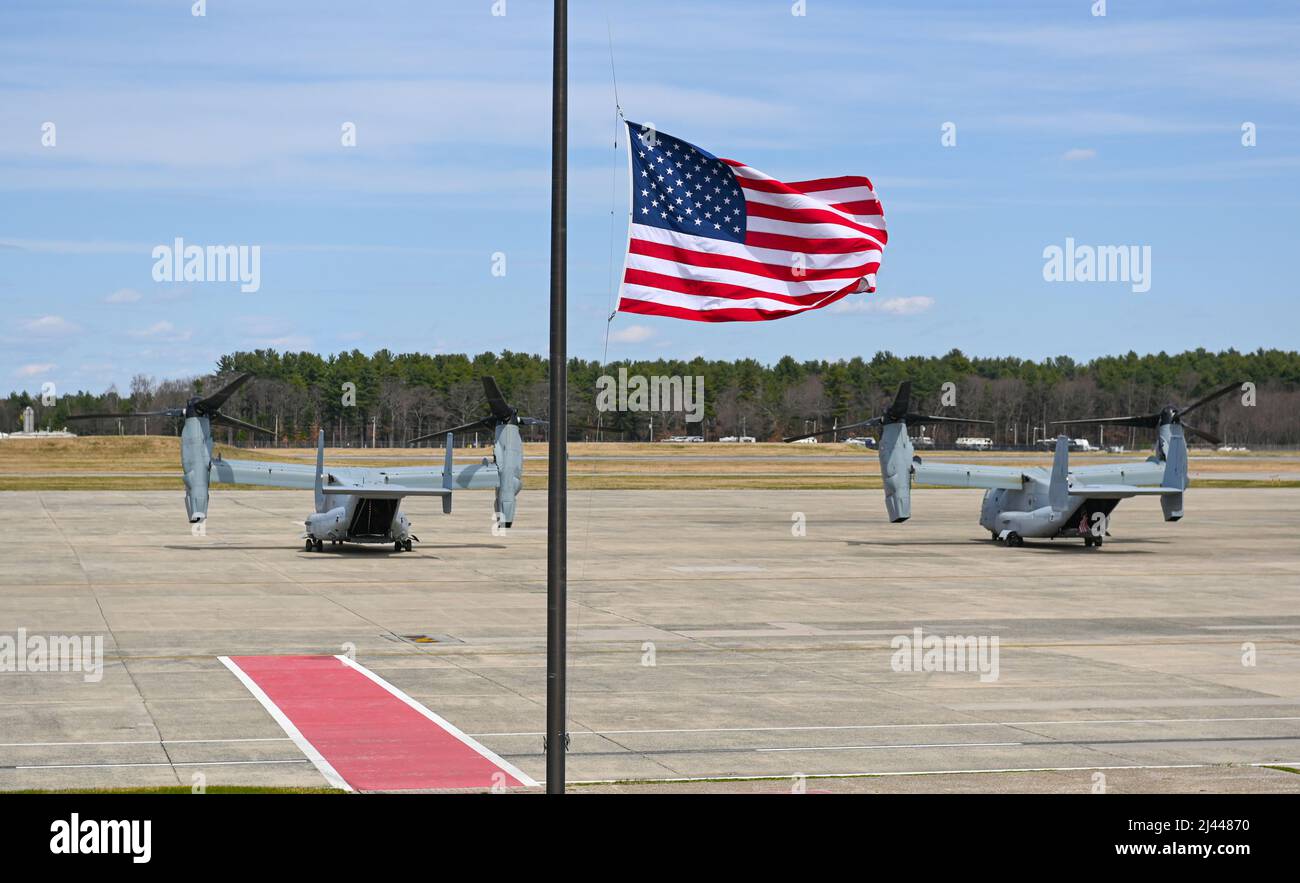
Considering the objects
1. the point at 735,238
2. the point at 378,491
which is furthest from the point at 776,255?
the point at 378,491

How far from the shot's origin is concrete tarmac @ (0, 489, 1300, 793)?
18188 mm

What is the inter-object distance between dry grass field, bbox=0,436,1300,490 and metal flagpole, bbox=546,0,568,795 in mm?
88087

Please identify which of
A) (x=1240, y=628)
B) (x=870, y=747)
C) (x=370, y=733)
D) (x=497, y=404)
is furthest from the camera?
(x=497, y=404)

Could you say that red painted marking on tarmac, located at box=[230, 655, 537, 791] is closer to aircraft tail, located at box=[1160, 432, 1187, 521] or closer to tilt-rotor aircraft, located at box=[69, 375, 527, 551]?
tilt-rotor aircraft, located at box=[69, 375, 527, 551]

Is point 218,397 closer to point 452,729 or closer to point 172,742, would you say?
point 172,742

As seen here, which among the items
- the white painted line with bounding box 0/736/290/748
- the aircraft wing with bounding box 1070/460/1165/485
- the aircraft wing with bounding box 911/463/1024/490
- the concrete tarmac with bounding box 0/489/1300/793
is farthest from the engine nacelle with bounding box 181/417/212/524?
the aircraft wing with bounding box 1070/460/1165/485

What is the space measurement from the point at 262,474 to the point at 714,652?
27.1m

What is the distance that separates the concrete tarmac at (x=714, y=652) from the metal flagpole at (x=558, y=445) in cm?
466

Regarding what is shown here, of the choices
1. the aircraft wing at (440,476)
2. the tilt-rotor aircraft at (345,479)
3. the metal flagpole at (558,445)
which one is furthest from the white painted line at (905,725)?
the aircraft wing at (440,476)

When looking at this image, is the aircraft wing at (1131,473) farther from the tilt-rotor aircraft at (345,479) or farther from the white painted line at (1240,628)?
the white painted line at (1240,628)

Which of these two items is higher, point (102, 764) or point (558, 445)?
point (558, 445)

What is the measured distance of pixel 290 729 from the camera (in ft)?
65.6

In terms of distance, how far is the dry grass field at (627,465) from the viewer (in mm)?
107500
